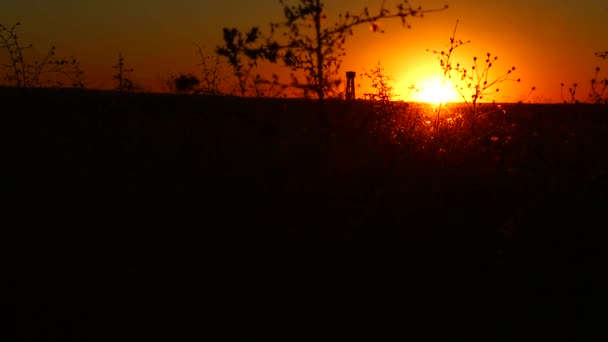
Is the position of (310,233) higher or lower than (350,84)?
lower

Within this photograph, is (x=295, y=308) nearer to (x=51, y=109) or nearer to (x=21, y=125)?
(x=21, y=125)

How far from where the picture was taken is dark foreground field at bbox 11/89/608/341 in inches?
206

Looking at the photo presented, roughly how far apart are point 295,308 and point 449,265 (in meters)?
1.53

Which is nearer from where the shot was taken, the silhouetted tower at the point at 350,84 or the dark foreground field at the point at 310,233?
the dark foreground field at the point at 310,233

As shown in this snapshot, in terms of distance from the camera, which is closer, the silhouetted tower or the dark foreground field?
the dark foreground field

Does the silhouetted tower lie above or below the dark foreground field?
above

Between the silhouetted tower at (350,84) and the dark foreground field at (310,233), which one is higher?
the silhouetted tower at (350,84)

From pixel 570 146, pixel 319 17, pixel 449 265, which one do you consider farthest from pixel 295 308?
pixel 570 146

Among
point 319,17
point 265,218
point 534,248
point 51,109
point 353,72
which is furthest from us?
point 51,109

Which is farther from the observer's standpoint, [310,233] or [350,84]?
[350,84]

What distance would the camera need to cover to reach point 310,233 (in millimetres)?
6738

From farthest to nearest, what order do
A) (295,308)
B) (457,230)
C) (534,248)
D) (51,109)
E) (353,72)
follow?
1. (51,109)
2. (353,72)
3. (457,230)
4. (534,248)
5. (295,308)

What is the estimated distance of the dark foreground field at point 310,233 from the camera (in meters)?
5.24

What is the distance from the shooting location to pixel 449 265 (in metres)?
6.04
